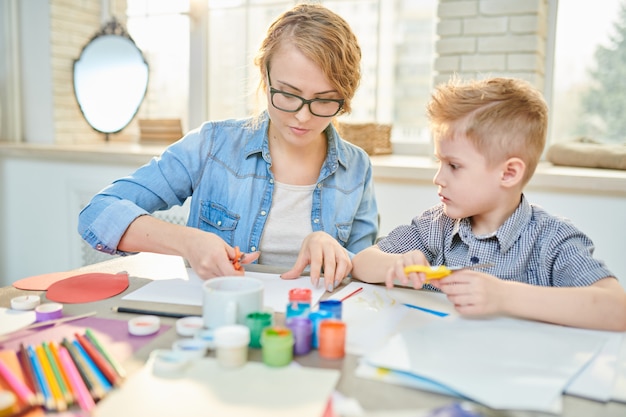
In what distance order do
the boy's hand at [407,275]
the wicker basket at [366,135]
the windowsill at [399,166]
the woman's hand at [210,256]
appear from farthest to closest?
the wicker basket at [366,135] < the windowsill at [399,166] < the woman's hand at [210,256] < the boy's hand at [407,275]

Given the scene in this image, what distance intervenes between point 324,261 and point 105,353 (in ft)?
1.60

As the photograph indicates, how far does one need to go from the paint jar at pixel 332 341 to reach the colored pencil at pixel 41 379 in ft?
1.02

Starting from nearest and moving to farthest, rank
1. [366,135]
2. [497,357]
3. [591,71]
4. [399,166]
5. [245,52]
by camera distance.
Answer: [497,357] → [399,166] → [591,71] → [366,135] → [245,52]

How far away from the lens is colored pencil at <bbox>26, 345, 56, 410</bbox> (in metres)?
0.58

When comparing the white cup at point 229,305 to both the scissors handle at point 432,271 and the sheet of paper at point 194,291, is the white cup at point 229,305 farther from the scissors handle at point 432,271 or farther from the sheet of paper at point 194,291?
the scissors handle at point 432,271

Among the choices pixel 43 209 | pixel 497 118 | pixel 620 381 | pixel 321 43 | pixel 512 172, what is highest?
pixel 321 43

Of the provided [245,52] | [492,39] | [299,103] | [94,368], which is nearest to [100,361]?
[94,368]

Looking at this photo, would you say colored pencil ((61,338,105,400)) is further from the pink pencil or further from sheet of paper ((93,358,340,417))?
the pink pencil

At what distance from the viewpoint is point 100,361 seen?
2.19 feet

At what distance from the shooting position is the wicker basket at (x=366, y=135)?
95.0 inches

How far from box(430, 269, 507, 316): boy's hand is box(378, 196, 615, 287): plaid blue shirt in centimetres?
21

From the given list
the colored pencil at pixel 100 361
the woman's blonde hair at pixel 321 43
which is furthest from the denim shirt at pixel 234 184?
the colored pencil at pixel 100 361

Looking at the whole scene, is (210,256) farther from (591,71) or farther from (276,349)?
(591,71)

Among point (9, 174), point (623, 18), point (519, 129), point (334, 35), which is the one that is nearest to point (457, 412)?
point (519, 129)
